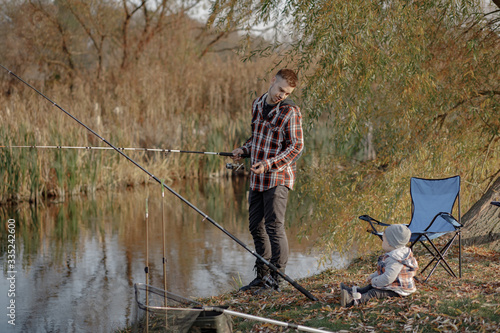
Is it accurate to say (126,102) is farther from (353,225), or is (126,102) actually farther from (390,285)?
(390,285)

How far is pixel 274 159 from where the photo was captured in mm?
4141

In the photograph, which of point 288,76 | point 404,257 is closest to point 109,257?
point 288,76

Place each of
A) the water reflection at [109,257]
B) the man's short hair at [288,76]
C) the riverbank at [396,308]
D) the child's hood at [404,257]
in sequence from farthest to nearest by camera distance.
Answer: the water reflection at [109,257], the man's short hair at [288,76], the child's hood at [404,257], the riverbank at [396,308]

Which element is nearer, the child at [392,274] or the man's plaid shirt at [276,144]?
the child at [392,274]

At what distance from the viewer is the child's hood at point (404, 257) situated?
368 centimetres

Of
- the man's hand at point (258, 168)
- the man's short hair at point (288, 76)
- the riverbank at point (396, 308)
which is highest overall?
the man's short hair at point (288, 76)

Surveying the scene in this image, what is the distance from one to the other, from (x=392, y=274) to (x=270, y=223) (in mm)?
934

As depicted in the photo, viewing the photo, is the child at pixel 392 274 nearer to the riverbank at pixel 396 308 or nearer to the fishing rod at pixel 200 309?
the riverbank at pixel 396 308

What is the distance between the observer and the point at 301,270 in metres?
6.69

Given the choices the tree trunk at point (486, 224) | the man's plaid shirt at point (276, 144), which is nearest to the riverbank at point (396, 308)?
the man's plaid shirt at point (276, 144)

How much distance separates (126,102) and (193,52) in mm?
4452

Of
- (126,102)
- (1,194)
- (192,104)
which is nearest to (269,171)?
(1,194)

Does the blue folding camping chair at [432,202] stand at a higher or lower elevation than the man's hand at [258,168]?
lower

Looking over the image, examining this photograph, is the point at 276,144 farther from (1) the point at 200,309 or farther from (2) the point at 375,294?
(1) the point at 200,309
